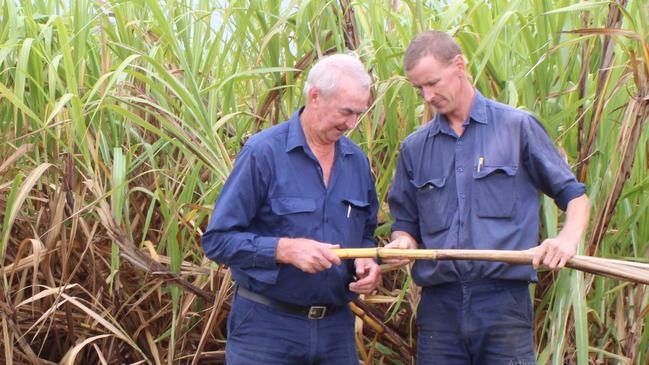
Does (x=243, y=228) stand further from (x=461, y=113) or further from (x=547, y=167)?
(x=547, y=167)

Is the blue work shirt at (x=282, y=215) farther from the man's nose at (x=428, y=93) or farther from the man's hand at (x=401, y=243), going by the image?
the man's nose at (x=428, y=93)

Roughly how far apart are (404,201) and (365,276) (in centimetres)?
31

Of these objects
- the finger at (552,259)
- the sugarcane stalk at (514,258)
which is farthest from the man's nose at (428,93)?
the finger at (552,259)

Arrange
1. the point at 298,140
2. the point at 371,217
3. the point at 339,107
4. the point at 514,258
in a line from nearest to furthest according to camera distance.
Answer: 1. the point at 514,258
2. the point at 339,107
3. the point at 298,140
4. the point at 371,217

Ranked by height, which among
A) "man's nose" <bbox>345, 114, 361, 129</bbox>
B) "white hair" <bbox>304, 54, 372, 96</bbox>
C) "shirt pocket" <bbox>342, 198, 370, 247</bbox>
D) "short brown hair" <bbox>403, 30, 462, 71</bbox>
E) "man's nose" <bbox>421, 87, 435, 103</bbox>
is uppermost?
"short brown hair" <bbox>403, 30, 462, 71</bbox>

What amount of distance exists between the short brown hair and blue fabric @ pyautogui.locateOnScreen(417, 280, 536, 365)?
0.63 metres

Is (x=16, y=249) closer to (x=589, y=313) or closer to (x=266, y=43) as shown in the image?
(x=266, y=43)

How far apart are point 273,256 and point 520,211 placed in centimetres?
71

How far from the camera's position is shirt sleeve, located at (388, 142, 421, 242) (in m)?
3.37

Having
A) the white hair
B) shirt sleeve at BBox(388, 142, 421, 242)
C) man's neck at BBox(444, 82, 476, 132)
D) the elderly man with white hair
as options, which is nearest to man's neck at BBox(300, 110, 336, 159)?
the elderly man with white hair

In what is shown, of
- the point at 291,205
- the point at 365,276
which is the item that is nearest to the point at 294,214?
the point at 291,205

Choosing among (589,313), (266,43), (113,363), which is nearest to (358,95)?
(266,43)

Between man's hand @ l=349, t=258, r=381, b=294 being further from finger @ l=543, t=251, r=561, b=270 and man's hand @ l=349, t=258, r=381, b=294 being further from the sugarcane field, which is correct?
finger @ l=543, t=251, r=561, b=270

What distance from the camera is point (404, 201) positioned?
3369 mm
